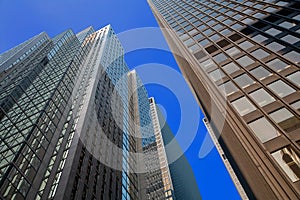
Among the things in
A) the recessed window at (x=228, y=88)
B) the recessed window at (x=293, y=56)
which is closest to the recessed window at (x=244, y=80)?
the recessed window at (x=228, y=88)

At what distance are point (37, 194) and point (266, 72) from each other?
25949 millimetres

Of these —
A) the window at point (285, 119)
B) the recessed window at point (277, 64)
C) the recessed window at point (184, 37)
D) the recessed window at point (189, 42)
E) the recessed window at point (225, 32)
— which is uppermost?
the recessed window at point (184, 37)

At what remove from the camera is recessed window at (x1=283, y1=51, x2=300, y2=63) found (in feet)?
68.0

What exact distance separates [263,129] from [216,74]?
31.2 ft

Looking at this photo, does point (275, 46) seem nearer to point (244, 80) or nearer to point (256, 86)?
point (244, 80)

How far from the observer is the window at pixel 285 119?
634 inches

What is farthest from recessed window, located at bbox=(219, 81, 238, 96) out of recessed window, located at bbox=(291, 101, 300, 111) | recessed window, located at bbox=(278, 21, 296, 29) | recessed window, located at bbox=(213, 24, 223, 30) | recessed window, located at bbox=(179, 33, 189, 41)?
recessed window, located at bbox=(179, 33, 189, 41)

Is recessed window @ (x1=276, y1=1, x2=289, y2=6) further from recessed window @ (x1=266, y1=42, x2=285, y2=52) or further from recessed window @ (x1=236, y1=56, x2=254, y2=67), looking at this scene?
recessed window @ (x1=236, y1=56, x2=254, y2=67)

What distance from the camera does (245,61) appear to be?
24.6 m

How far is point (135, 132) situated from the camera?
74.1 m

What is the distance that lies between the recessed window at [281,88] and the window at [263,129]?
249cm

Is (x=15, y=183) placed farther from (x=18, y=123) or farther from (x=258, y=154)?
(x=258, y=154)

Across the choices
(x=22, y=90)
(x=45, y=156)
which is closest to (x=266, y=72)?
(x=45, y=156)

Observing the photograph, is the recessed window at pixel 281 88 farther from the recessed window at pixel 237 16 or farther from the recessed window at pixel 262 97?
the recessed window at pixel 237 16
